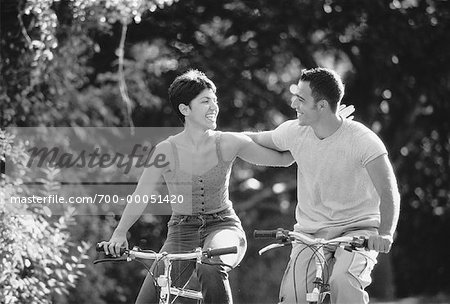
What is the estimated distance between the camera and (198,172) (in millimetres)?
5559

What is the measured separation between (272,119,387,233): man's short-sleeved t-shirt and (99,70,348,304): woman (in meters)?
0.39

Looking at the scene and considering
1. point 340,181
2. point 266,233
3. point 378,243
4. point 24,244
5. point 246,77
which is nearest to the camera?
point 378,243

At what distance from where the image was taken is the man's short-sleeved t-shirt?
5.23 metres

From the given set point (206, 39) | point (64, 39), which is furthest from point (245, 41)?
point (64, 39)

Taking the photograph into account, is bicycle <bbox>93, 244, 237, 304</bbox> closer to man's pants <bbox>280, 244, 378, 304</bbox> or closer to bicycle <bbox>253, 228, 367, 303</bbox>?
bicycle <bbox>253, 228, 367, 303</bbox>

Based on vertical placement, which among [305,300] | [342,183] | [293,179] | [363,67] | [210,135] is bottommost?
[305,300]

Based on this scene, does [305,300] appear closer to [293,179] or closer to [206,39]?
[206,39]

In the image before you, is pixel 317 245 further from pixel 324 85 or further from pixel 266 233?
pixel 324 85

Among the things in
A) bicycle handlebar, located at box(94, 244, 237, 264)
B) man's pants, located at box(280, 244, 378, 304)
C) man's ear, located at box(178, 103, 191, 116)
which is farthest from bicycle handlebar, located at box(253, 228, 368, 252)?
man's ear, located at box(178, 103, 191, 116)

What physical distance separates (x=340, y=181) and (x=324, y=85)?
53cm

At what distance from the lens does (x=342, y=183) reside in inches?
207

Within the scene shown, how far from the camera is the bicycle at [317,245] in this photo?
193 inches

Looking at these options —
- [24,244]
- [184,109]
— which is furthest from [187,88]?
[24,244]

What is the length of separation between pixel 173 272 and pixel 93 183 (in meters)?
5.29
